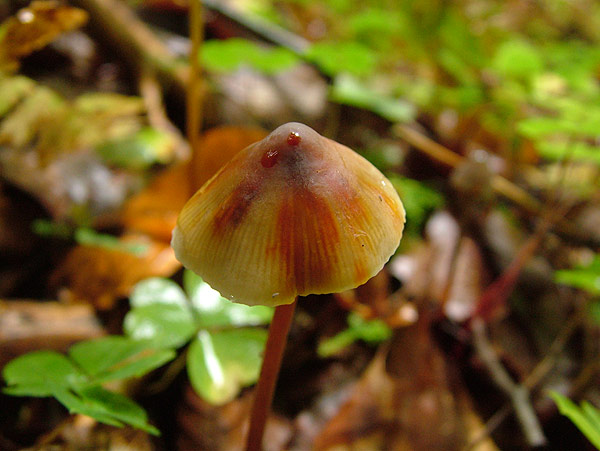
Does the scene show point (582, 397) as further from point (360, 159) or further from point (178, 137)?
→ point (178, 137)

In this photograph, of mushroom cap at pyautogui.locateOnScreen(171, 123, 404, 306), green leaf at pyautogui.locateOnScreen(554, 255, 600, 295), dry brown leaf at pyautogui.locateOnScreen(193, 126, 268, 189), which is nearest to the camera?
mushroom cap at pyautogui.locateOnScreen(171, 123, 404, 306)

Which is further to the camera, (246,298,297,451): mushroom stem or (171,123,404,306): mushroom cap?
(246,298,297,451): mushroom stem

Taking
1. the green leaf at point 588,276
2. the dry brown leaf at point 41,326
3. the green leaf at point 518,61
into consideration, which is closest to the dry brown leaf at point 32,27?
the dry brown leaf at point 41,326

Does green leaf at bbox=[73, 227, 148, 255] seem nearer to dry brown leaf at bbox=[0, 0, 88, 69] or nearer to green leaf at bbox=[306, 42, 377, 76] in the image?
dry brown leaf at bbox=[0, 0, 88, 69]

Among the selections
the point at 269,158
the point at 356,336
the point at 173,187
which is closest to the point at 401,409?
the point at 356,336

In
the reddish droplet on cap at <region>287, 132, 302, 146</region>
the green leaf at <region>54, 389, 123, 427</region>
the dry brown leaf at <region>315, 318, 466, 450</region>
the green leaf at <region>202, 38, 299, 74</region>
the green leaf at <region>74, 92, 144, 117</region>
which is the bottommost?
the dry brown leaf at <region>315, 318, 466, 450</region>

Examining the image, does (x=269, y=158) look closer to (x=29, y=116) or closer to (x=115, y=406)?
(x=115, y=406)

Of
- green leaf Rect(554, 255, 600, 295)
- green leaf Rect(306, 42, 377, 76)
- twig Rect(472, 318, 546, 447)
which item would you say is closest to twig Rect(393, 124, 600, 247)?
green leaf Rect(306, 42, 377, 76)

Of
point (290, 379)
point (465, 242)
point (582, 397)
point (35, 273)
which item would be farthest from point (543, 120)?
point (35, 273)
